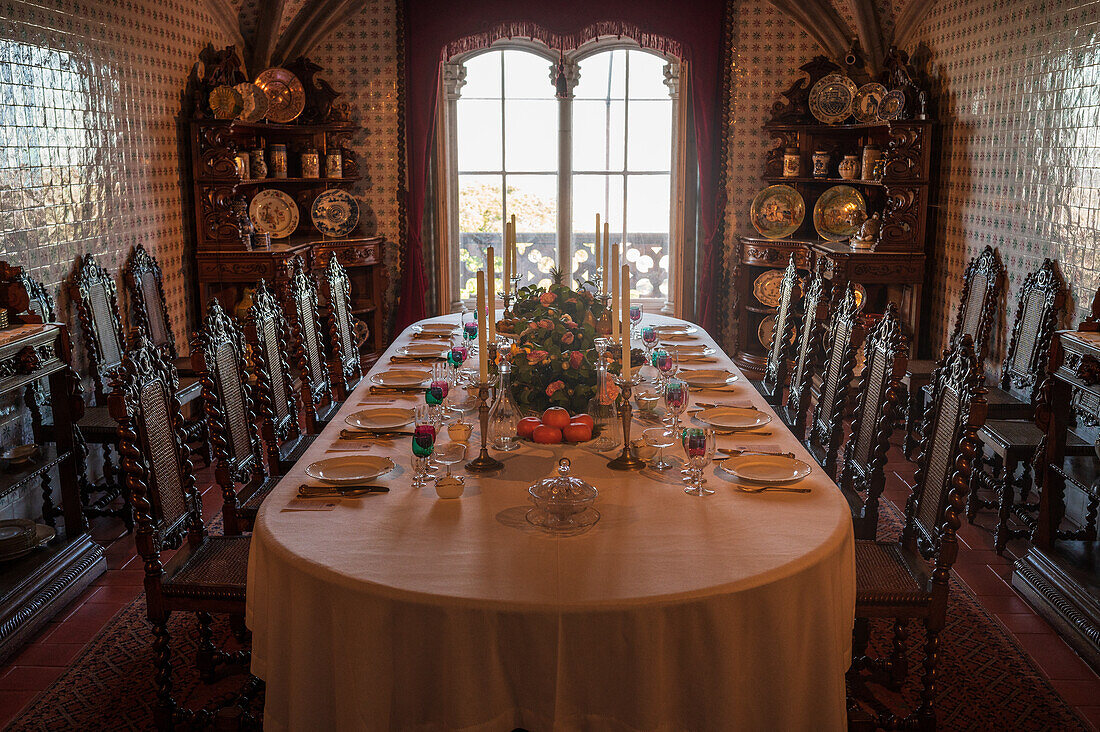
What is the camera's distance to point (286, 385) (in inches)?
150

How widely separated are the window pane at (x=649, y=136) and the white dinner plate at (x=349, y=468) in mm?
5042

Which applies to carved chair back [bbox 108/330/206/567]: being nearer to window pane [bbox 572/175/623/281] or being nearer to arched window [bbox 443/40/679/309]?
arched window [bbox 443/40/679/309]

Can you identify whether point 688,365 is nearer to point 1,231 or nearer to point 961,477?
point 961,477

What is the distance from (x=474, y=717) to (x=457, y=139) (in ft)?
19.3

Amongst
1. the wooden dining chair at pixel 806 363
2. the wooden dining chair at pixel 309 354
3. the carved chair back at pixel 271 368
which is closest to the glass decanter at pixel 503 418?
the carved chair back at pixel 271 368

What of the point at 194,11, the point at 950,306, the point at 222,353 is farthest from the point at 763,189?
the point at 222,353

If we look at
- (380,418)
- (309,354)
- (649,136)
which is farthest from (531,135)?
(380,418)

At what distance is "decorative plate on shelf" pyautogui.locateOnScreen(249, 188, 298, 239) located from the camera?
6.75 meters

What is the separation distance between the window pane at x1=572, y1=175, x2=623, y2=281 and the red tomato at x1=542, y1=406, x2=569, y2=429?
4453 mm

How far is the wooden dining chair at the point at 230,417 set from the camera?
3.00 meters

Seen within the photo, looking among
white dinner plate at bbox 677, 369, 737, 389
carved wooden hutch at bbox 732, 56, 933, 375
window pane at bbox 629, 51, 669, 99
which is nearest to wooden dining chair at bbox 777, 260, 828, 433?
white dinner plate at bbox 677, 369, 737, 389

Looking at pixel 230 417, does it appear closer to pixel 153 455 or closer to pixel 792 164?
pixel 153 455

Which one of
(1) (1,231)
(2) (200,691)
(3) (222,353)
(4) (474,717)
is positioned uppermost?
(1) (1,231)

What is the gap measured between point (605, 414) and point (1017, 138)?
3.31 metres
